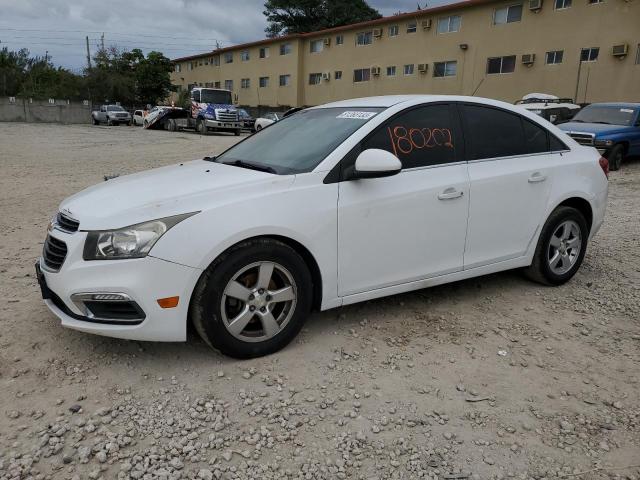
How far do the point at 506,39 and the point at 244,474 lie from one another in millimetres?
30373

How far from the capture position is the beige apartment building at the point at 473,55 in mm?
24141

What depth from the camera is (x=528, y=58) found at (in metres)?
27.1

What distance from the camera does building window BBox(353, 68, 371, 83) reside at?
119 feet

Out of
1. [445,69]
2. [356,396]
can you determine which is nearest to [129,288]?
[356,396]

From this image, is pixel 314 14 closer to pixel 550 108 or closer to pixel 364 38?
pixel 364 38

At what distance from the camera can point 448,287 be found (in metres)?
4.46

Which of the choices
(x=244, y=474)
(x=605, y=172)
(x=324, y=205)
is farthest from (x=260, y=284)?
(x=605, y=172)

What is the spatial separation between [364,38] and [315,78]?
6.00 metres

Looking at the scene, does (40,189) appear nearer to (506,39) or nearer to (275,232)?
(275,232)

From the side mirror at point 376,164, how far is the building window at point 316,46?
39459 millimetres

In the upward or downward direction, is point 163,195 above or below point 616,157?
above

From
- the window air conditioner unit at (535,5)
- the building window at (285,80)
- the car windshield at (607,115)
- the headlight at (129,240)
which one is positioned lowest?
the headlight at (129,240)

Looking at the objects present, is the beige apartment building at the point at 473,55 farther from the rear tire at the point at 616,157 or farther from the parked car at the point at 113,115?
the rear tire at the point at 616,157

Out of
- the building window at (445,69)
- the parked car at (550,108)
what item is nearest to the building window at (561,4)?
the building window at (445,69)
